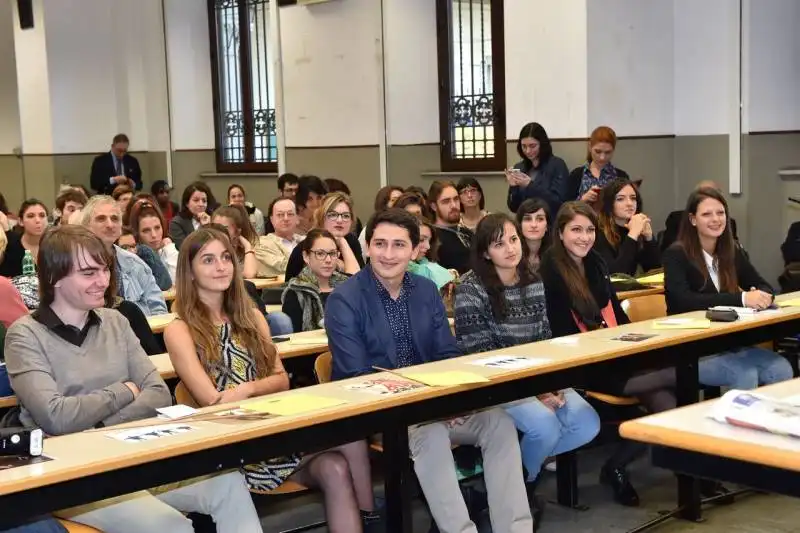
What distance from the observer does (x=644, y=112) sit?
888cm

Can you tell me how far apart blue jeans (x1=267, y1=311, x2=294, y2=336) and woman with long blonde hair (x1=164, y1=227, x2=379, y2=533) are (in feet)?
3.56

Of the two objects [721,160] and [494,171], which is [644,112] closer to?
[721,160]

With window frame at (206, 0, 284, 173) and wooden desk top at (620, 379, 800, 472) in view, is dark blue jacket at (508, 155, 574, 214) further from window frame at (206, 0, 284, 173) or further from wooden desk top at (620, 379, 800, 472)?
wooden desk top at (620, 379, 800, 472)

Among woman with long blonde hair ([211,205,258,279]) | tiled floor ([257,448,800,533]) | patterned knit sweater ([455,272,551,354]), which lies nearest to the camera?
tiled floor ([257,448,800,533])

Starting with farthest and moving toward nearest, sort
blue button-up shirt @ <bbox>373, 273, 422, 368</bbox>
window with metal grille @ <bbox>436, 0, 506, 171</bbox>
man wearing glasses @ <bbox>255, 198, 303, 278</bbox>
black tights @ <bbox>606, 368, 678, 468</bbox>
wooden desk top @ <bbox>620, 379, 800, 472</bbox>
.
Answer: window with metal grille @ <bbox>436, 0, 506, 171</bbox> < man wearing glasses @ <bbox>255, 198, 303, 278</bbox> < black tights @ <bbox>606, 368, 678, 468</bbox> < blue button-up shirt @ <bbox>373, 273, 422, 368</bbox> < wooden desk top @ <bbox>620, 379, 800, 472</bbox>

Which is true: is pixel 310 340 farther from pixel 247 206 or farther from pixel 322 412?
pixel 247 206

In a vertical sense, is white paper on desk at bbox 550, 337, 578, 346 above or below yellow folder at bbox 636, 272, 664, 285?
above

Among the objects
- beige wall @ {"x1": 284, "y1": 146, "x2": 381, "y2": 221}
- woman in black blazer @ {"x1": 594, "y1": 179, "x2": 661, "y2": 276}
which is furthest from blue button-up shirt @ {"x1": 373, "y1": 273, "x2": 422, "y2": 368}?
beige wall @ {"x1": 284, "y1": 146, "x2": 381, "y2": 221}

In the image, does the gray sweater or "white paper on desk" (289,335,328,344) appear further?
"white paper on desk" (289,335,328,344)

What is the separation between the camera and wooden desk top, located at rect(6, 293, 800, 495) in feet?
8.55

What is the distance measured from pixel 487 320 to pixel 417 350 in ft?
1.36

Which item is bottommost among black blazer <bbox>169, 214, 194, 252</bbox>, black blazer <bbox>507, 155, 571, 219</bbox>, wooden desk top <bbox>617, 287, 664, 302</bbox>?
wooden desk top <bbox>617, 287, 664, 302</bbox>

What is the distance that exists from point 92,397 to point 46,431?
0.53ft

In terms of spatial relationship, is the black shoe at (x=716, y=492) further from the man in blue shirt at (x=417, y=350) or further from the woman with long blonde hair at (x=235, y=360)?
the woman with long blonde hair at (x=235, y=360)
